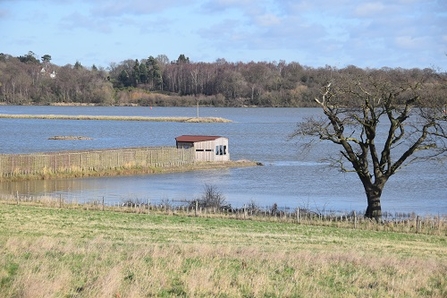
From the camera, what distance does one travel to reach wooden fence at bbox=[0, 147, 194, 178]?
53594 millimetres

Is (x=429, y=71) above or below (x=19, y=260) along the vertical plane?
above

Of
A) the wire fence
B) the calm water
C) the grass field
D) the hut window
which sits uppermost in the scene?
the grass field

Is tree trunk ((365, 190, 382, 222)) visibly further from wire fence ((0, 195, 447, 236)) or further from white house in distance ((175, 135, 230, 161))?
white house in distance ((175, 135, 230, 161))

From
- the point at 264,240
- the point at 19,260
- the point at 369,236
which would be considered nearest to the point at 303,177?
the point at 369,236

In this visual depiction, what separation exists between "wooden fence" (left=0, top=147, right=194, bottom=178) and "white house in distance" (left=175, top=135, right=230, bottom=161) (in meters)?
0.85

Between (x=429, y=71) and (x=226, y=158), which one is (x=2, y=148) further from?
(x=429, y=71)

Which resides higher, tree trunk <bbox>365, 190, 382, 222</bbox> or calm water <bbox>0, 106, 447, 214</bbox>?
tree trunk <bbox>365, 190, 382, 222</bbox>

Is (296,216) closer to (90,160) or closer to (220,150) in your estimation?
(90,160)

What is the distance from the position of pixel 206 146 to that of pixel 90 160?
13.9 m

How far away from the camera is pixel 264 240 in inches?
941

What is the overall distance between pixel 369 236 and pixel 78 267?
16081mm

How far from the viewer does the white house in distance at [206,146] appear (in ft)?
225

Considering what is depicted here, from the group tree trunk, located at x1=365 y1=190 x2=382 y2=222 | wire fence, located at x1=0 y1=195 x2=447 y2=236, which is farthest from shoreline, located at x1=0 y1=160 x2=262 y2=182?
tree trunk, located at x1=365 y1=190 x2=382 y2=222

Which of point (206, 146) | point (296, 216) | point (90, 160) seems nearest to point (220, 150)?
point (206, 146)
